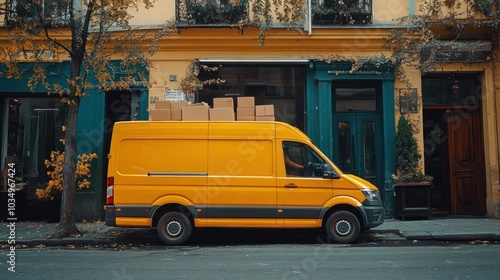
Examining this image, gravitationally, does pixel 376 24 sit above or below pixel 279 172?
above

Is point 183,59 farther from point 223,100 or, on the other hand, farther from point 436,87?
point 436,87

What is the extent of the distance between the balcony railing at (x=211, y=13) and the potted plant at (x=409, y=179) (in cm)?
514

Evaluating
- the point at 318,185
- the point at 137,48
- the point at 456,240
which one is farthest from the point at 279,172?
the point at 137,48

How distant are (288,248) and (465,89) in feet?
26.0

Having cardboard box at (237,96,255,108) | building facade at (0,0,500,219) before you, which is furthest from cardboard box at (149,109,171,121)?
building facade at (0,0,500,219)

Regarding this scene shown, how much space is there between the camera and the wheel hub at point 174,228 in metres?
10.0

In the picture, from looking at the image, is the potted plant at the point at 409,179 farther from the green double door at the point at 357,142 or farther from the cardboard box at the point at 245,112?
the cardboard box at the point at 245,112

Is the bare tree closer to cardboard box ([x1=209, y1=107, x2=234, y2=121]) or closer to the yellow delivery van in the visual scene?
the yellow delivery van

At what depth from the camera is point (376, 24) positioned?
1354 cm

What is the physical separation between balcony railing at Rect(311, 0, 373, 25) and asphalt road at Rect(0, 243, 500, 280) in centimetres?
648

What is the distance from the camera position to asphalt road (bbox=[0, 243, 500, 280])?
6781mm

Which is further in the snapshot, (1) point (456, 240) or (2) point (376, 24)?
(2) point (376, 24)

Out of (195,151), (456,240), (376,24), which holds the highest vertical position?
(376,24)

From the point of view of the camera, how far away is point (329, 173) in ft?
32.5
